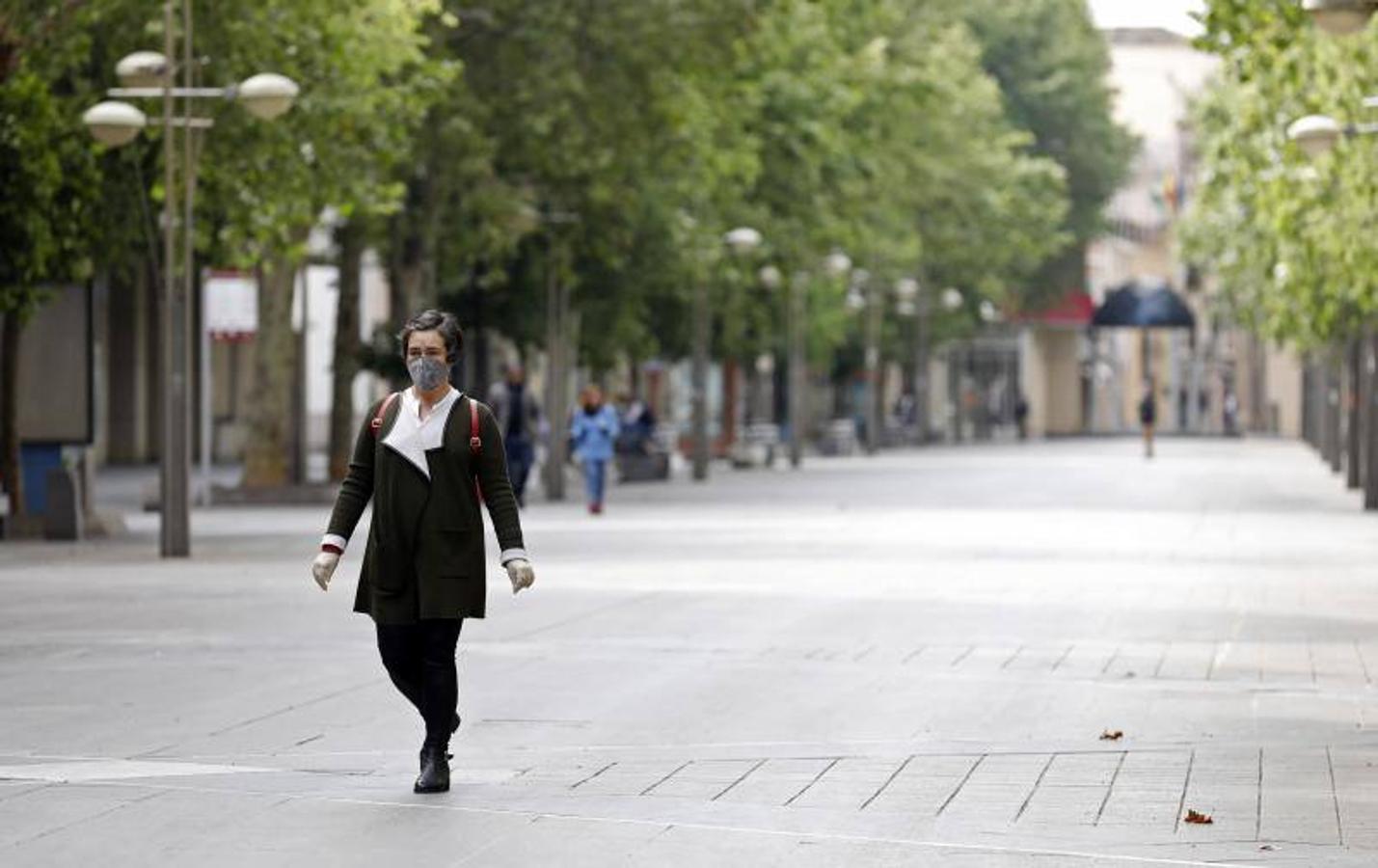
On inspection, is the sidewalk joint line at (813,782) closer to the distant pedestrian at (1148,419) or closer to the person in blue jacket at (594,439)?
the person in blue jacket at (594,439)

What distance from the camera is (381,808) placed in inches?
442

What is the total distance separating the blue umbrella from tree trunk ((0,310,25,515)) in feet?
296

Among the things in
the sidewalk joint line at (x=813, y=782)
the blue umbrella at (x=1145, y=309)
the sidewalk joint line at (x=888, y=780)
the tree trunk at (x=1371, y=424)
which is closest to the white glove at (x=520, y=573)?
the sidewalk joint line at (x=813, y=782)

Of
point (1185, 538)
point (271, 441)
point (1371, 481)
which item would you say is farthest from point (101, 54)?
point (1371, 481)

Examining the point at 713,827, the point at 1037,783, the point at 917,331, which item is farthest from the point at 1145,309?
the point at 713,827

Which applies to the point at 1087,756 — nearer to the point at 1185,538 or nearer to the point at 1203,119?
the point at 1185,538

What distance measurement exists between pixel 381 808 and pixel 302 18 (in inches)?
914

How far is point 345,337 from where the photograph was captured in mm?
45031

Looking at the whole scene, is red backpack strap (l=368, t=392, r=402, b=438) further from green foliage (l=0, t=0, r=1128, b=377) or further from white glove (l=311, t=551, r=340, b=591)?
green foliage (l=0, t=0, r=1128, b=377)

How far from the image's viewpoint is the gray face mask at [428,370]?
11.5m

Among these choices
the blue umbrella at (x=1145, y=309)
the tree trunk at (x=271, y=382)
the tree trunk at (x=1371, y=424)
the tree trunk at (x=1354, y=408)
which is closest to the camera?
the tree trunk at (x=1371, y=424)

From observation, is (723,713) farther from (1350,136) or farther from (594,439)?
(594,439)

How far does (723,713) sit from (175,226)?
16168 mm

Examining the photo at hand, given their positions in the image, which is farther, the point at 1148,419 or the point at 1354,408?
the point at 1148,419
